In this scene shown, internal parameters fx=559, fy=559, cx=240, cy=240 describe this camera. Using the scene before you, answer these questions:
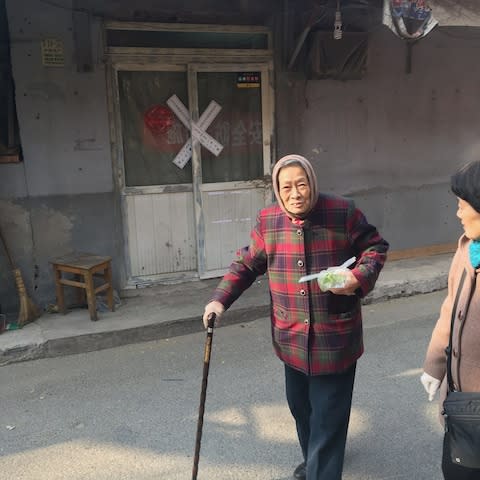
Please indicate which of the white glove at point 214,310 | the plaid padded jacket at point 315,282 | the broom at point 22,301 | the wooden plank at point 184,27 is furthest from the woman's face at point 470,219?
the wooden plank at point 184,27

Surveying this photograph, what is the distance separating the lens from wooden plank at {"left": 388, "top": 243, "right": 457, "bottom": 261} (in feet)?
23.7

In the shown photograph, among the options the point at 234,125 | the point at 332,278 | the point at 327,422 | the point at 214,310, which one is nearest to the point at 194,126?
the point at 234,125

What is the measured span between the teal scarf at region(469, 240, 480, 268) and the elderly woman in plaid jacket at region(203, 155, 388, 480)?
47cm

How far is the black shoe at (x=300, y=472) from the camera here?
307 centimetres

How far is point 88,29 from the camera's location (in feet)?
17.7

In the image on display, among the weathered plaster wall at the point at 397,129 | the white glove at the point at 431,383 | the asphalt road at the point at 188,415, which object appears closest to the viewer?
the white glove at the point at 431,383

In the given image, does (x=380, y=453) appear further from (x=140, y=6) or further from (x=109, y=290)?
(x=140, y=6)

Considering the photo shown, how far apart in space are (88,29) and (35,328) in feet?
9.44

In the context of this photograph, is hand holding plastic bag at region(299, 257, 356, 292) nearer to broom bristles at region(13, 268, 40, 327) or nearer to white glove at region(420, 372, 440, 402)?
white glove at region(420, 372, 440, 402)

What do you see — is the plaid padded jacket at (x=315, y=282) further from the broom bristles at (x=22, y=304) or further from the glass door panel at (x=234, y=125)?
the glass door panel at (x=234, y=125)

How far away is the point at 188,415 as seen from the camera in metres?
3.81

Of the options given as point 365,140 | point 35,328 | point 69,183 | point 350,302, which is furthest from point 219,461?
point 365,140

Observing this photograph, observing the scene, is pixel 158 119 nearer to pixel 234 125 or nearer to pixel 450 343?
pixel 234 125

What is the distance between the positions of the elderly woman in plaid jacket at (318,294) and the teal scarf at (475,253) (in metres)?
0.47
